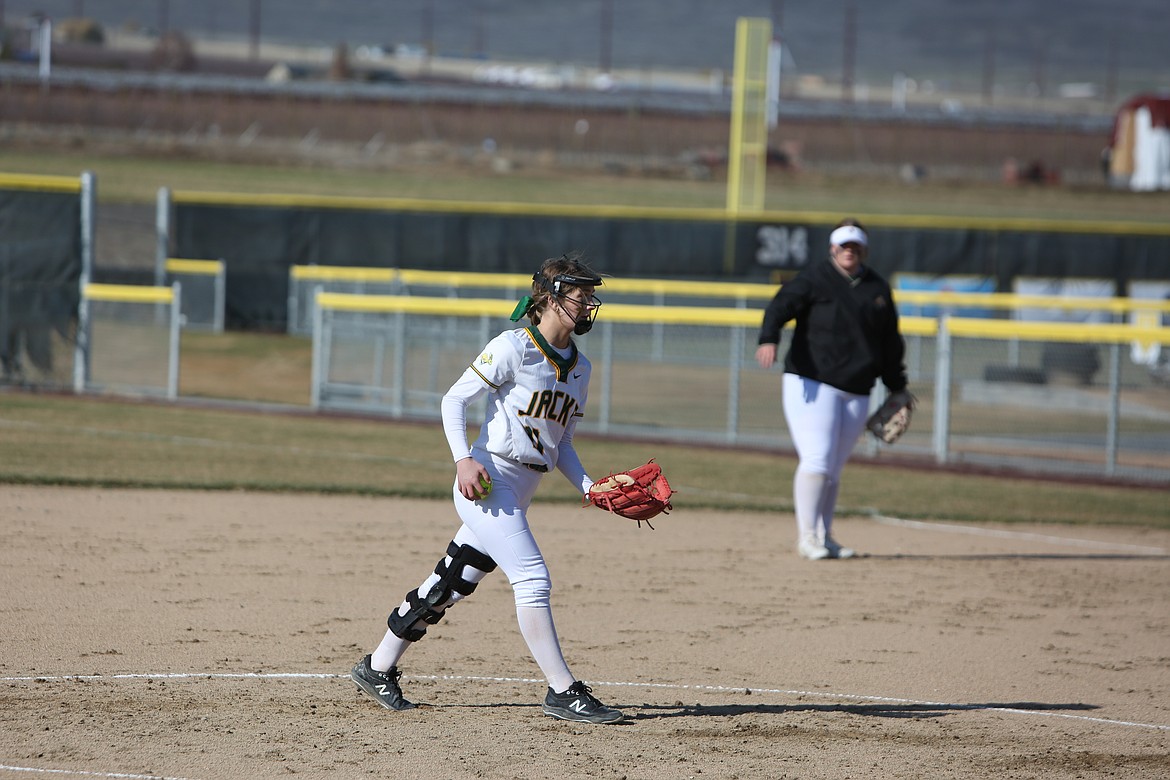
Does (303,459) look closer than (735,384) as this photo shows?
Yes

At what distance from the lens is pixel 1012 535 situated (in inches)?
431

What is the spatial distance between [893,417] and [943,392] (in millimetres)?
5607

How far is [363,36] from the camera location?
12862 cm

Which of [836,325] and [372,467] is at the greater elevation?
[836,325]

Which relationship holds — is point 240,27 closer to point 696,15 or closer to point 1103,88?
point 696,15

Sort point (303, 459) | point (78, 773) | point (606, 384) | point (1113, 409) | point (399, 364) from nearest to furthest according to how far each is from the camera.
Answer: point (78, 773), point (303, 459), point (1113, 409), point (606, 384), point (399, 364)

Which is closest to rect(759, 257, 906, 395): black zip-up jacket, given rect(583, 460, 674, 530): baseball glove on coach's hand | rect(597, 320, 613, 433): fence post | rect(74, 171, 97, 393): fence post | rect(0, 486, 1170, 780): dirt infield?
rect(0, 486, 1170, 780): dirt infield

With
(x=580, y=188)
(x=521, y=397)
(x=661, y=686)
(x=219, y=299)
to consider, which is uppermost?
(x=580, y=188)

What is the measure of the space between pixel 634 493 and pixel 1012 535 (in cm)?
625

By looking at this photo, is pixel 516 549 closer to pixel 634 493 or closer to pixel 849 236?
pixel 634 493

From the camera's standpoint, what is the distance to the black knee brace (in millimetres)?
5551

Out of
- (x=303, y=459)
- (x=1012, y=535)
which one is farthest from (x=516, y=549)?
(x=303, y=459)

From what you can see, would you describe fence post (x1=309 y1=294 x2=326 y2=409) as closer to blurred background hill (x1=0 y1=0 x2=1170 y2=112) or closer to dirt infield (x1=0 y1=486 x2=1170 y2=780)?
dirt infield (x1=0 y1=486 x2=1170 y2=780)

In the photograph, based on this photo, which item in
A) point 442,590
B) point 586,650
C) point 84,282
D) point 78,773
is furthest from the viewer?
point 84,282
